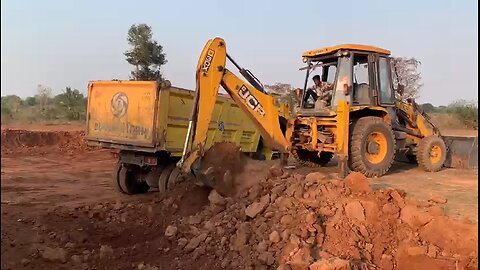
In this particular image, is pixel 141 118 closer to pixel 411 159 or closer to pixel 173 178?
pixel 173 178

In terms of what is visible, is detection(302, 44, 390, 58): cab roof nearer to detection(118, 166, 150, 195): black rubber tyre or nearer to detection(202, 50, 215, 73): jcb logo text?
detection(202, 50, 215, 73): jcb logo text

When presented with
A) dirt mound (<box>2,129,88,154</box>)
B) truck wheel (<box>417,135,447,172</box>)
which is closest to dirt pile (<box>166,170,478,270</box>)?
truck wheel (<box>417,135,447,172</box>)

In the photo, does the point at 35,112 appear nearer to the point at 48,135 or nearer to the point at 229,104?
the point at 229,104

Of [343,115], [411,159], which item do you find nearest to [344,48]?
[343,115]

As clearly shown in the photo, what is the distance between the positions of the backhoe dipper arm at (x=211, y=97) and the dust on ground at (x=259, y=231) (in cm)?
66

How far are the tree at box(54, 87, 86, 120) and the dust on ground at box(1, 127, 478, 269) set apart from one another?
20586 mm

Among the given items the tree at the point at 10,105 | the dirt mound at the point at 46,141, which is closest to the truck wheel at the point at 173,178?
the tree at the point at 10,105

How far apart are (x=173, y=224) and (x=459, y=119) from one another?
2412cm

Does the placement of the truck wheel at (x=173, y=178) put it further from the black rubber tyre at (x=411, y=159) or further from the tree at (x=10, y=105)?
the black rubber tyre at (x=411, y=159)

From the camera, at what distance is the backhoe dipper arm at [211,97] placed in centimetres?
670

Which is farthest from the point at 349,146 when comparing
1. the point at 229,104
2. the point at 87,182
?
the point at 87,182

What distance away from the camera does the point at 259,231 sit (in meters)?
5.36

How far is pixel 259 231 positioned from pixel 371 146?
13.9ft

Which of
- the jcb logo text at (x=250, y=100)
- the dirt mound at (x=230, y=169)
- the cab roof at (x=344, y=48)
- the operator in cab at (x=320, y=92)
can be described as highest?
the cab roof at (x=344, y=48)
